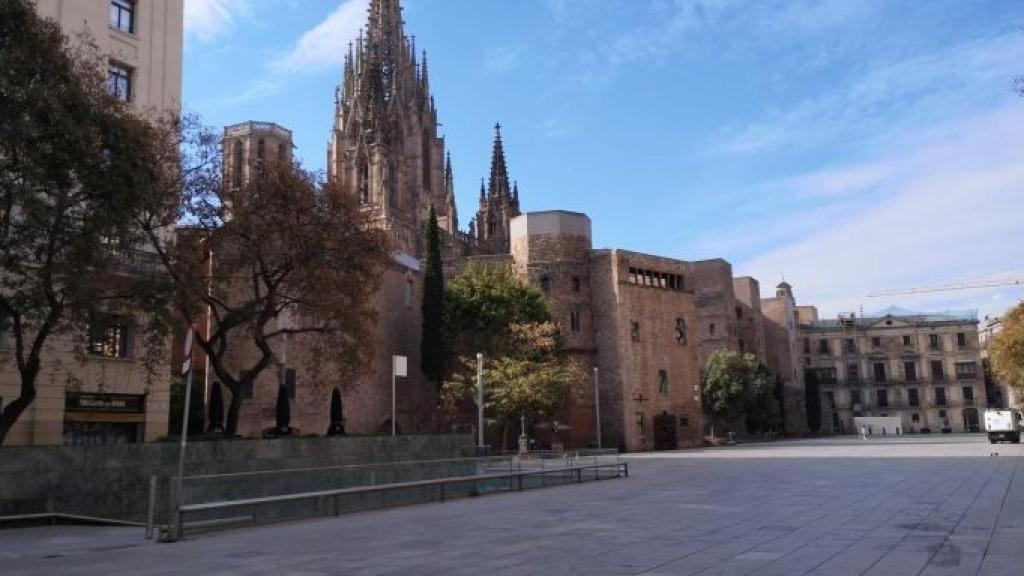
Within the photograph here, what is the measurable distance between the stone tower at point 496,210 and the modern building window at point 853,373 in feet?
152

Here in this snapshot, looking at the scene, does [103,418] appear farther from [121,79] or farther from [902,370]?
[902,370]

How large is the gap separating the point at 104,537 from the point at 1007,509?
14.9 meters

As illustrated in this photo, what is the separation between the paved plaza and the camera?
9.19 m

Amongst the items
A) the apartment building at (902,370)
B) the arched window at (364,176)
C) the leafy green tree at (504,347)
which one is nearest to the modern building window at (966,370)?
the apartment building at (902,370)

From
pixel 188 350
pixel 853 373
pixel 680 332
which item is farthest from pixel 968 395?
pixel 188 350

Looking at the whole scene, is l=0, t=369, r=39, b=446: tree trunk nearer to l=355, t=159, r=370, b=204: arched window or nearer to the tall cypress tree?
the tall cypress tree

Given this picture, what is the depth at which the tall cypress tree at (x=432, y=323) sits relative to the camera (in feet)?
164

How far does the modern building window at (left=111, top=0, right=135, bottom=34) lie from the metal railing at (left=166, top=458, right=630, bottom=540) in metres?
20.4

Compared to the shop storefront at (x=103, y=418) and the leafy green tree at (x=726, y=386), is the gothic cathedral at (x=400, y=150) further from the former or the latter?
the shop storefront at (x=103, y=418)

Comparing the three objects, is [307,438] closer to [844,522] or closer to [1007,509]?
[844,522]

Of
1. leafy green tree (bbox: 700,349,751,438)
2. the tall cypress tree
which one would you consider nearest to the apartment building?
leafy green tree (bbox: 700,349,751,438)

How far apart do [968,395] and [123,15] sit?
325ft

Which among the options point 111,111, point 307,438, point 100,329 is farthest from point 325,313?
point 111,111

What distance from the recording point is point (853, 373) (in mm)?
104625
